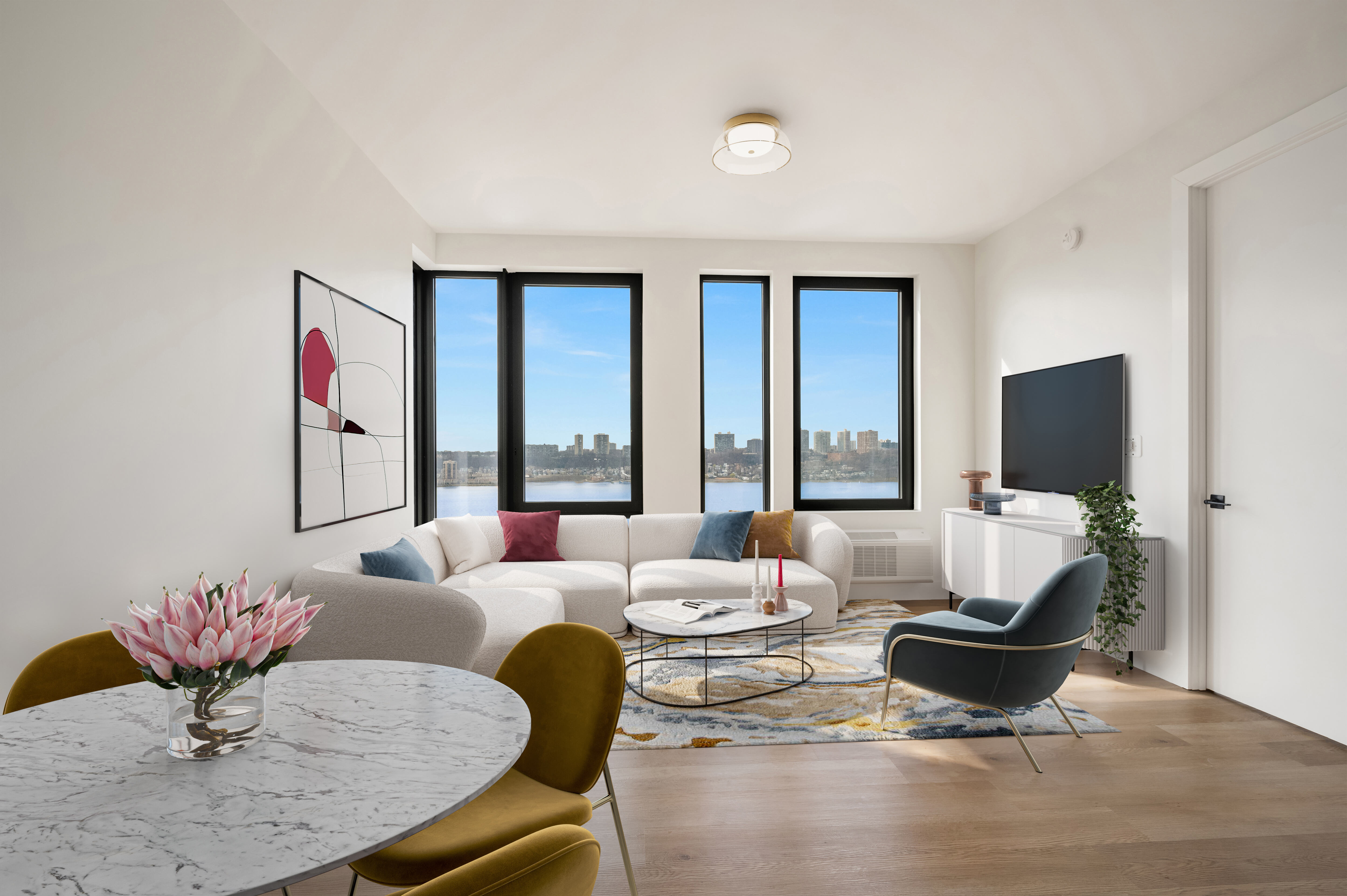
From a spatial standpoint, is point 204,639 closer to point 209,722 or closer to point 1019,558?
point 209,722

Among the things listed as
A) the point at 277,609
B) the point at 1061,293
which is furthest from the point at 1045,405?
the point at 277,609

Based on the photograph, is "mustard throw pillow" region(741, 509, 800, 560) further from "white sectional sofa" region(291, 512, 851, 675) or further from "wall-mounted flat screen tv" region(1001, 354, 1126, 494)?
"wall-mounted flat screen tv" region(1001, 354, 1126, 494)

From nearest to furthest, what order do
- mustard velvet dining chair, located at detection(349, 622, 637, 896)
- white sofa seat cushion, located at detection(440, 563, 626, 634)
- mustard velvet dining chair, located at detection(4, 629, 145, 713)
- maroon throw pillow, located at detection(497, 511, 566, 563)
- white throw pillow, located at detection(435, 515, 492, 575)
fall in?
1. mustard velvet dining chair, located at detection(349, 622, 637, 896)
2. mustard velvet dining chair, located at detection(4, 629, 145, 713)
3. white sofa seat cushion, located at detection(440, 563, 626, 634)
4. white throw pillow, located at detection(435, 515, 492, 575)
5. maroon throw pillow, located at detection(497, 511, 566, 563)

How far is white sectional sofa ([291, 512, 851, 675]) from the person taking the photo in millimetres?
2582

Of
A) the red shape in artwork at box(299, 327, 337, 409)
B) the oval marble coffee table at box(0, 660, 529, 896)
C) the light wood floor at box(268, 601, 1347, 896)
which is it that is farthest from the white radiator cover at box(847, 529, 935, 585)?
Result: the oval marble coffee table at box(0, 660, 529, 896)

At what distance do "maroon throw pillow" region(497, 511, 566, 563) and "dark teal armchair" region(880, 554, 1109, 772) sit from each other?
2672mm

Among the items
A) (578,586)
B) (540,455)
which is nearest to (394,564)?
(578,586)

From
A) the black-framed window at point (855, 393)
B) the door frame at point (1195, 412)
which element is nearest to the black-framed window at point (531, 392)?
the black-framed window at point (855, 393)

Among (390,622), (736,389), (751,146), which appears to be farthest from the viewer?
(736,389)

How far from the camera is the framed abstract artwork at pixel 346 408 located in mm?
3020

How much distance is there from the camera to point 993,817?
2.18 meters

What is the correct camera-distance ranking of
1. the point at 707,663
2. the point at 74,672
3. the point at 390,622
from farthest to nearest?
the point at 707,663 → the point at 390,622 → the point at 74,672

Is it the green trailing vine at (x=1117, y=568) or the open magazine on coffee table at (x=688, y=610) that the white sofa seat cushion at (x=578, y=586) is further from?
the green trailing vine at (x=1117, y=568)

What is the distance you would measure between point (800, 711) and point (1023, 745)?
36.6 inches
